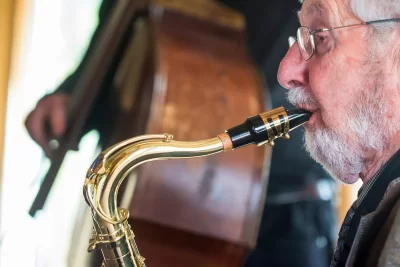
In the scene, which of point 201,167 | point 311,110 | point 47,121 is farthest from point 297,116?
point 47,121

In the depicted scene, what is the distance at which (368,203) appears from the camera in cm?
66

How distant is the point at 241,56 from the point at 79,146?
1.59ft

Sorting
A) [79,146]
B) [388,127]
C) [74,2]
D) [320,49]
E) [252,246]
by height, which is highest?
[74,2]

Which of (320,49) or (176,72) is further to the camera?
(176,72)

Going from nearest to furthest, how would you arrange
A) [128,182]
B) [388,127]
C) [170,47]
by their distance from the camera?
[388,127] → [128,182] → [170,47]

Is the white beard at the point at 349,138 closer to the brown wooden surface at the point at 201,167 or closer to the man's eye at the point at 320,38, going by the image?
Answer: the man's eye at the point at 320,38

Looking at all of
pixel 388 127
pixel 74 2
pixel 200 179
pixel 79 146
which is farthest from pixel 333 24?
pixel 74 2

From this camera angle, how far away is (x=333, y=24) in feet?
2.57

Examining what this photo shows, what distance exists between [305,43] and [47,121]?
79cm

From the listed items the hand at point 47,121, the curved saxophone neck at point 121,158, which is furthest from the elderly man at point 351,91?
the hand at point 47,121

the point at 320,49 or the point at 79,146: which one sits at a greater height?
the point at 79,146

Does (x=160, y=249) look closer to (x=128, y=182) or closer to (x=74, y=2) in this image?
(x=128, y=182)

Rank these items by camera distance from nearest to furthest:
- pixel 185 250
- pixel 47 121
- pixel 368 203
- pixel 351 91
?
1. pixel 368 203
2. pixel 351 91
3. pixel 185 250
4. pixel 47 121

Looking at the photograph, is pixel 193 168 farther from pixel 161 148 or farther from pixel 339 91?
pixel 339 91
